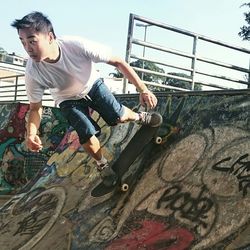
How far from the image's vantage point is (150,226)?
12.8 feet

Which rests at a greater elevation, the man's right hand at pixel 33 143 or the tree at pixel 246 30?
the tree at pixel 246 30

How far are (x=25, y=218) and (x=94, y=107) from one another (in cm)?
142

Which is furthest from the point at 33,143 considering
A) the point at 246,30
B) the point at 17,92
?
the point at 246,30

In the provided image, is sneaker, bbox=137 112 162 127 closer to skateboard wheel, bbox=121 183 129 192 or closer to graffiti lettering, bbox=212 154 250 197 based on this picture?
skateboard wheel, bbox=121 183 129 192

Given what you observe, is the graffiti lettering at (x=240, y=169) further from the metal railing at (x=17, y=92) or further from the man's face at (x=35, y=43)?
the metal railing at (x=17, y=92)

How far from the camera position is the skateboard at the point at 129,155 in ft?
15.5

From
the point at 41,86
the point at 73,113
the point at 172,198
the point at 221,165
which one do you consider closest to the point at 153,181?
the point at 172,198

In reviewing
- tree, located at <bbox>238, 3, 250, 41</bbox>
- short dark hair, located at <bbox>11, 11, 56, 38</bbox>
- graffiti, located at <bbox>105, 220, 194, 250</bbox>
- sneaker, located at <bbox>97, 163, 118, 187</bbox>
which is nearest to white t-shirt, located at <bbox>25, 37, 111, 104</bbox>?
short dark hair, located at <bbox>11, 11, 56, 38</bbox>

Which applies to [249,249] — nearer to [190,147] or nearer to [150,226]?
[150,226]

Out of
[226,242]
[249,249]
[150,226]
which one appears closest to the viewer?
[249,249]

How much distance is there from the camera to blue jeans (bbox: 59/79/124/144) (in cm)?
467

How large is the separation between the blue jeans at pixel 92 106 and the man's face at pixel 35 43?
2.29 ft

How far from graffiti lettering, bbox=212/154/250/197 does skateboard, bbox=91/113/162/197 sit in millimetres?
1022

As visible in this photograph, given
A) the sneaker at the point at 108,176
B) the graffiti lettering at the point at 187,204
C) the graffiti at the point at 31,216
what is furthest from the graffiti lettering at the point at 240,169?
the graffiti at the point at 31,216
